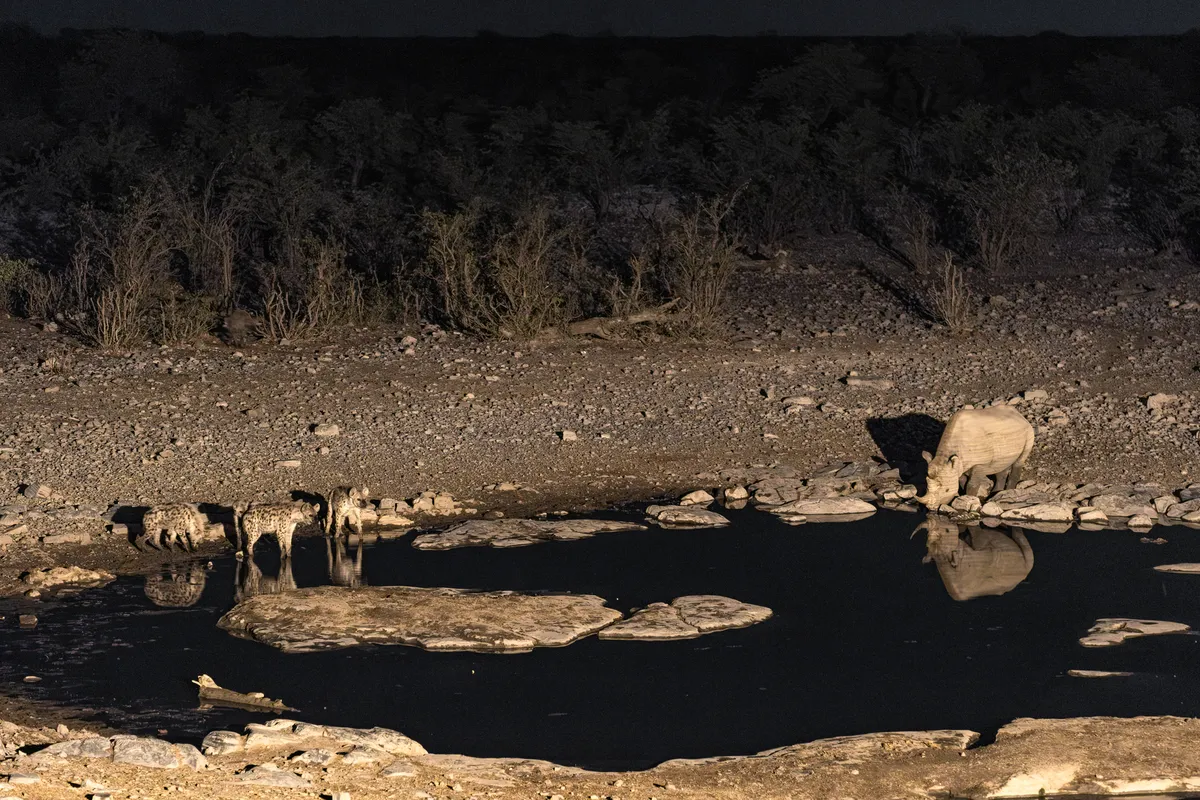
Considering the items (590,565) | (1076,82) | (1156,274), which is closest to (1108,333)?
(1156,274)

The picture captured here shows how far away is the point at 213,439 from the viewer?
465 inches

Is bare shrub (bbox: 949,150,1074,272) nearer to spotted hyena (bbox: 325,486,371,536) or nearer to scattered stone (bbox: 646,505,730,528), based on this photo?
scattered stone (bbox: 646,505,730,528)

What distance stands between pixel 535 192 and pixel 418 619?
10971 mm

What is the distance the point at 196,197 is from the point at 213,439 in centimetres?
811

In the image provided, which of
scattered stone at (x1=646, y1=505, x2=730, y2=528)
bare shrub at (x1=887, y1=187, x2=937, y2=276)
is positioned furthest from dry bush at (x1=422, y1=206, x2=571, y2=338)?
scattered stone at (x1=646, y1=505, x2=730, y2=528)

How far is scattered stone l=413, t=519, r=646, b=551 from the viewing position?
10.0m

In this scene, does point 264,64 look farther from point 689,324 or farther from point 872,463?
point 872,463

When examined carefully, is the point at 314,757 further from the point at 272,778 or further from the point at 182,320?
the point at 182,320

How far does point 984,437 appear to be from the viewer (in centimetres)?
1080

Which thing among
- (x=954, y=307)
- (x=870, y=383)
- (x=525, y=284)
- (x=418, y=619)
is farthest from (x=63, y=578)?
(x=954, y=307)

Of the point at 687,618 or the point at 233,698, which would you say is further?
the point at 687,618

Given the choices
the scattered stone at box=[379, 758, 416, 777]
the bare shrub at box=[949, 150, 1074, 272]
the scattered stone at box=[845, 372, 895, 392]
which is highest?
the bare shrub at box=[949, 150, 1074, 272]

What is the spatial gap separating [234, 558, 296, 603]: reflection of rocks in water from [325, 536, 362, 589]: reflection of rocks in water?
235 millimetres

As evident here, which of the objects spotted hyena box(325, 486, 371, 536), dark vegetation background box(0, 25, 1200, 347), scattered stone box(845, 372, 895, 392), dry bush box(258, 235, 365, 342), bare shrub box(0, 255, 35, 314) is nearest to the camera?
spotted hyena box(325, 486, 371, 536)
